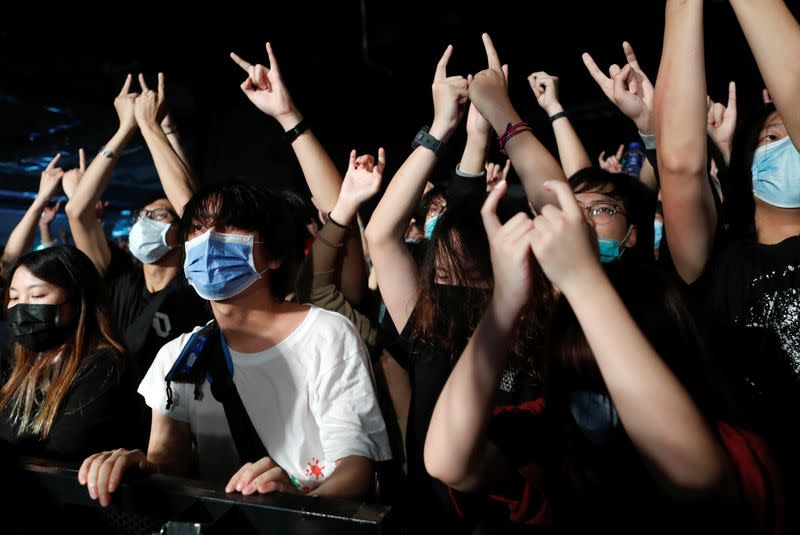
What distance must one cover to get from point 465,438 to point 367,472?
1.68 feet

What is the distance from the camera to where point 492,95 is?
1604mm

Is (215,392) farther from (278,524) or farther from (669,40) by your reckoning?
(669,40)

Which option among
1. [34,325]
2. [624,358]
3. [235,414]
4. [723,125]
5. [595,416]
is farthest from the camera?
[723,125]

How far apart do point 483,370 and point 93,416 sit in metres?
1.35

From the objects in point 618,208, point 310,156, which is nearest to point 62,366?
point 310,156

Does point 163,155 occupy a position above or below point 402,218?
above

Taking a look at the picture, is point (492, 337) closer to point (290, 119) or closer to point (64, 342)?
point (290, 119)

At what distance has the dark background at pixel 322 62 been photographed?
495 cm

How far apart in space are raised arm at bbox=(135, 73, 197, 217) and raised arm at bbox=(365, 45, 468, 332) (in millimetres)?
974

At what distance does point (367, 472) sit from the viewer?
4.62 feet

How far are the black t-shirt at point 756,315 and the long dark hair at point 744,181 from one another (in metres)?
0.09

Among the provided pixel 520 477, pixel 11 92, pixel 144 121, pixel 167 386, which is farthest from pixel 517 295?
pixel 11 92

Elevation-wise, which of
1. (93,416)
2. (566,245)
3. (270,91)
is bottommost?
(93,416)

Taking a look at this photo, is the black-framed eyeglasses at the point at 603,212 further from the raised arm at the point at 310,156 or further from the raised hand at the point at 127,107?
the raised hand at the point at 127,107
